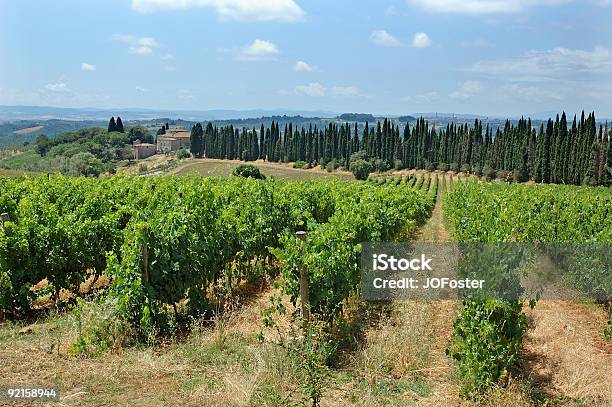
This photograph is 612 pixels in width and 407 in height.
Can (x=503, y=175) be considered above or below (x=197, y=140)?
below

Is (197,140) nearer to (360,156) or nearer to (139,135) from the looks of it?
(360,156)

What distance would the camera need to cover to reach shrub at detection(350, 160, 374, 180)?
8356 cm

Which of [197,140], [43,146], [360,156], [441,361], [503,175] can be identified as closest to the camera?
[441,361]

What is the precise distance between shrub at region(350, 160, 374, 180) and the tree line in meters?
1.99

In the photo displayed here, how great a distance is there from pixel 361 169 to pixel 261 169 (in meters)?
19.0

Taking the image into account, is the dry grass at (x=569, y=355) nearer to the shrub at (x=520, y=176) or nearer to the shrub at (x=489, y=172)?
the shrub at (x=520, y=176)

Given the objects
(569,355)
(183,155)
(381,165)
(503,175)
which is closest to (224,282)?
(569,355)

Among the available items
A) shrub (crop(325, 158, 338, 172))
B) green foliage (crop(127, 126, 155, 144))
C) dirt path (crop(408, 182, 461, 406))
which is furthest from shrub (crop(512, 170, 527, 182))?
green foliage (crop(127, 126, 155, 144))

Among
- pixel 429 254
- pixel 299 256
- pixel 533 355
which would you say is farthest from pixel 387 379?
pixel 429 254

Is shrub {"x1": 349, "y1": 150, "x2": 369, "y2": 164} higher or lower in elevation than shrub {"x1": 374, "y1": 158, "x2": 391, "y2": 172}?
higher

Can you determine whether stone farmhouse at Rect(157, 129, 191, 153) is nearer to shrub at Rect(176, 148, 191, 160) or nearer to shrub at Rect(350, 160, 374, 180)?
shrub at Rect(176, 148, 191, 160)

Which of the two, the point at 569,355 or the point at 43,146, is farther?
the point at 43,146

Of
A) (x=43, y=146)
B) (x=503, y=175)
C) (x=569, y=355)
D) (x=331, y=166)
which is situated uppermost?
(x=569, y=355)

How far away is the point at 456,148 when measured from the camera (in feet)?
275
